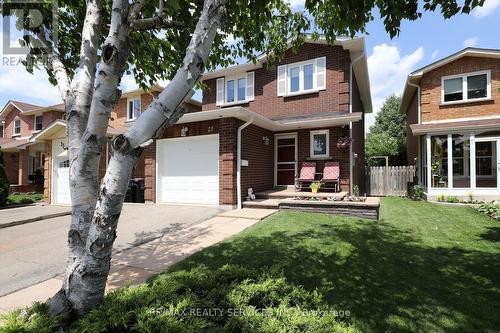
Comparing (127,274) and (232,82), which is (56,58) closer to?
(127,274)

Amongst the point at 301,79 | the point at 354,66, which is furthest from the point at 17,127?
the point at 354,66

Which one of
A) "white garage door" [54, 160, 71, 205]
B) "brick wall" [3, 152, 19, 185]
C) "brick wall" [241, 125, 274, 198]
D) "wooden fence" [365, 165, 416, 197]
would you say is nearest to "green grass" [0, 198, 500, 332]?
"brick wall" [241, 125, 274, 198]

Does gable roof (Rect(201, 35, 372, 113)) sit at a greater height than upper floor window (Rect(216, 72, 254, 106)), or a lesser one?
greater

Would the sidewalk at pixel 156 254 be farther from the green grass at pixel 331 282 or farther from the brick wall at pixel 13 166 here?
the brick wall at pixel 13 166

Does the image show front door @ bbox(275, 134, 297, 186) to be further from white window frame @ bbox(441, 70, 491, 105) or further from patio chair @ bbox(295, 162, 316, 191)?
white window frame @ bbox(441, 70, 491, 105)

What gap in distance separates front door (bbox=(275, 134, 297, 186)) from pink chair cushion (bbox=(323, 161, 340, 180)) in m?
1.59

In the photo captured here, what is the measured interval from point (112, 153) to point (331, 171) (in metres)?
10.5

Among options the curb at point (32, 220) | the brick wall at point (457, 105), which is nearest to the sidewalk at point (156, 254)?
the curb at point (32, 220)

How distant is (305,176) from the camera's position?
39.2ft

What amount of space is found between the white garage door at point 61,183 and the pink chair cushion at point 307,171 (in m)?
10.9

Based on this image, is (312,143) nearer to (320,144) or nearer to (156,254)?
(320,144)

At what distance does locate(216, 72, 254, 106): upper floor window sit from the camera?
1423cm

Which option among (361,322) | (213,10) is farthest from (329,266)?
(213,10)

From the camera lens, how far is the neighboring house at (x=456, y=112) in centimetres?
1165
